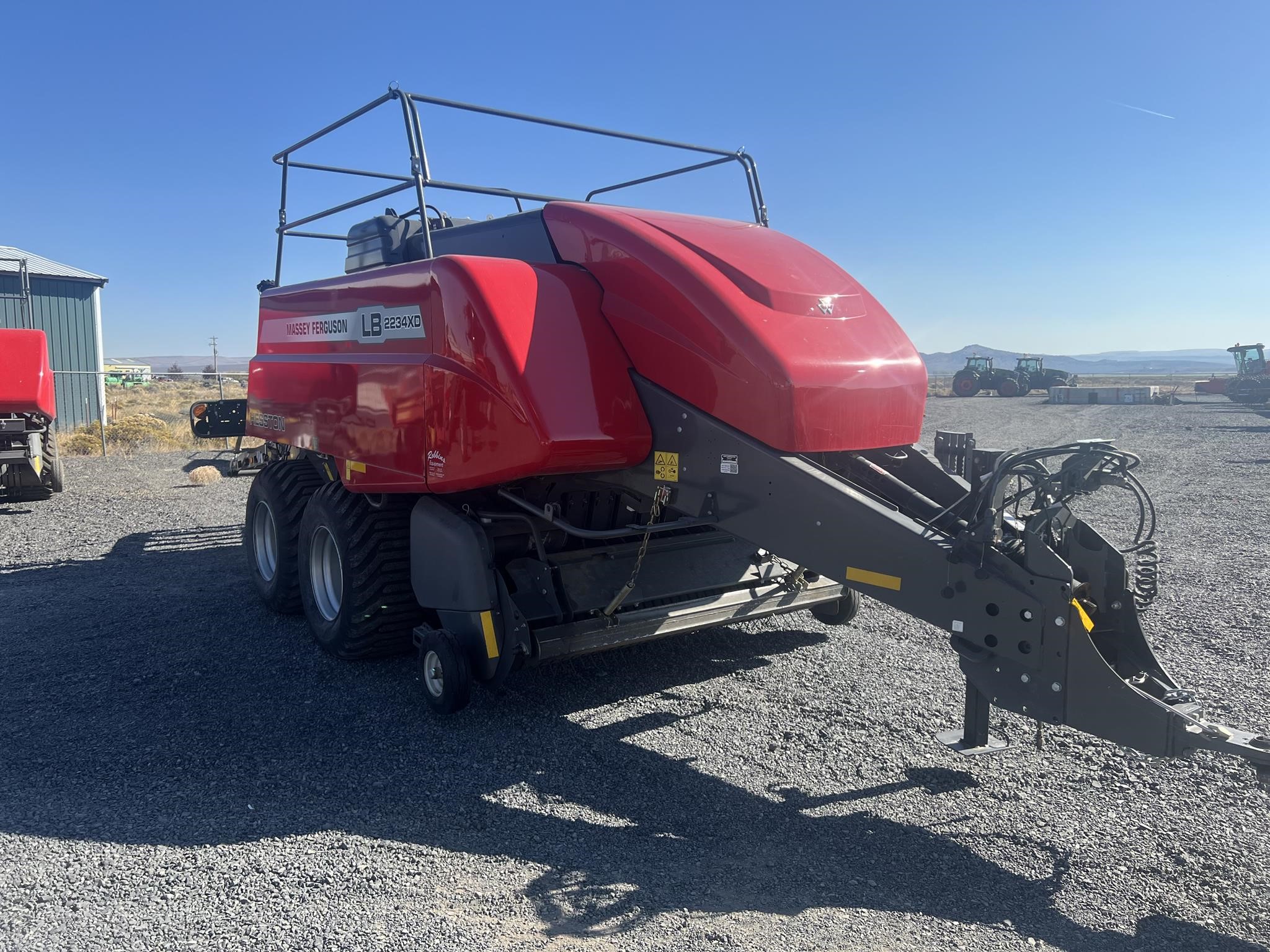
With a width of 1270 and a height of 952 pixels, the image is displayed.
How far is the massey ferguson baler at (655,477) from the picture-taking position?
3.51 metres

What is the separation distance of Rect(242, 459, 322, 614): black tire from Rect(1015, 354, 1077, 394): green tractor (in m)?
42.4

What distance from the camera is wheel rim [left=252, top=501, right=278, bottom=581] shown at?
696cm

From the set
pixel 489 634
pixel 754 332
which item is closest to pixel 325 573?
pixel 489 634

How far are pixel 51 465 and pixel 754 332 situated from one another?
11646 mm

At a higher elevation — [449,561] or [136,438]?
[136,438]

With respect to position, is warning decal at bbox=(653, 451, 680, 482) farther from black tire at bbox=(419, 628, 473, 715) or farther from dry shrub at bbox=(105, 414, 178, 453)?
dry shrub at bbox=(105, 414, 178, 453)

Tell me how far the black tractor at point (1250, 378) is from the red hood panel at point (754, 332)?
122 ft

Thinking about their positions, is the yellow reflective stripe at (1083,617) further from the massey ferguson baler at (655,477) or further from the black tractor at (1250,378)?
the black tractor at (1250,378)

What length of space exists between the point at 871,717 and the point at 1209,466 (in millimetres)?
13509

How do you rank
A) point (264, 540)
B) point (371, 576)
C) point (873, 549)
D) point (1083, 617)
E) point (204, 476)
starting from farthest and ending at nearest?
point (204, 476) < point (264, 540) < point (371, 576) < point (873, 549) < point (1083, 617)

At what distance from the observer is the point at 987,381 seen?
143ft

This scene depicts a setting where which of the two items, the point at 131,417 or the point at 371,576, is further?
the point at 131,417

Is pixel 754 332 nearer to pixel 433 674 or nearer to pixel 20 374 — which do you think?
pixel 433 674

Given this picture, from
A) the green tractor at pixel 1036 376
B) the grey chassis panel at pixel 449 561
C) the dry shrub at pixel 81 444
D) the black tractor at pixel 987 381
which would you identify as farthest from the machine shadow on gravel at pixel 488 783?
the green tractor at pixel 1036 376
